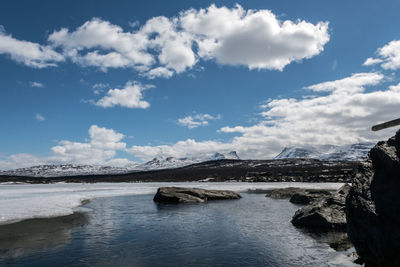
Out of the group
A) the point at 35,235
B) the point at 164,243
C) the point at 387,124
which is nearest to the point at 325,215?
the point at 164,243

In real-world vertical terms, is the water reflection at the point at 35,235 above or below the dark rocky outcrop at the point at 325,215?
above

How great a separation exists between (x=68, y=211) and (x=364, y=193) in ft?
81.4

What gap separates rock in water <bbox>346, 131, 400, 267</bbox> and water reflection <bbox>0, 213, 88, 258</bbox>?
45.1 feet

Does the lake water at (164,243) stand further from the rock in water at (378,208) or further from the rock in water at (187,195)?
the rock in water at (187,195)

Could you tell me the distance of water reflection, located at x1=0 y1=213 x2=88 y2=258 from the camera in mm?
15062

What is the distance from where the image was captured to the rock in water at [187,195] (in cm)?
3778

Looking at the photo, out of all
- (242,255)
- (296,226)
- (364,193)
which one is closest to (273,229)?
(296,226)

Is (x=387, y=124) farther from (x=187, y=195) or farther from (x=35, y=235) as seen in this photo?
Answer: (x=187, y=195)

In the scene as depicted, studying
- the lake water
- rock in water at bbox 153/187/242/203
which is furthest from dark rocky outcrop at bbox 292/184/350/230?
rock in water at bbox 153/187/242/203

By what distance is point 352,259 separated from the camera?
13242 mm

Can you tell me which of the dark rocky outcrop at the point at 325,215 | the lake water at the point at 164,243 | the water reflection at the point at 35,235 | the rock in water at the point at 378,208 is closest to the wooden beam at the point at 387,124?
the rock in water at the point at 378,208

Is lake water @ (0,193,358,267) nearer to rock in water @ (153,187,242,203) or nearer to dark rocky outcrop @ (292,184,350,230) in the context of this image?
dark rocky outcrop @ (292,184,350,230)

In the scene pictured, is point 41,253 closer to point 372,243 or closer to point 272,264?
point 272,264

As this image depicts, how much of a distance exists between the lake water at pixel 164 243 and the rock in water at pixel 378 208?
249cm
